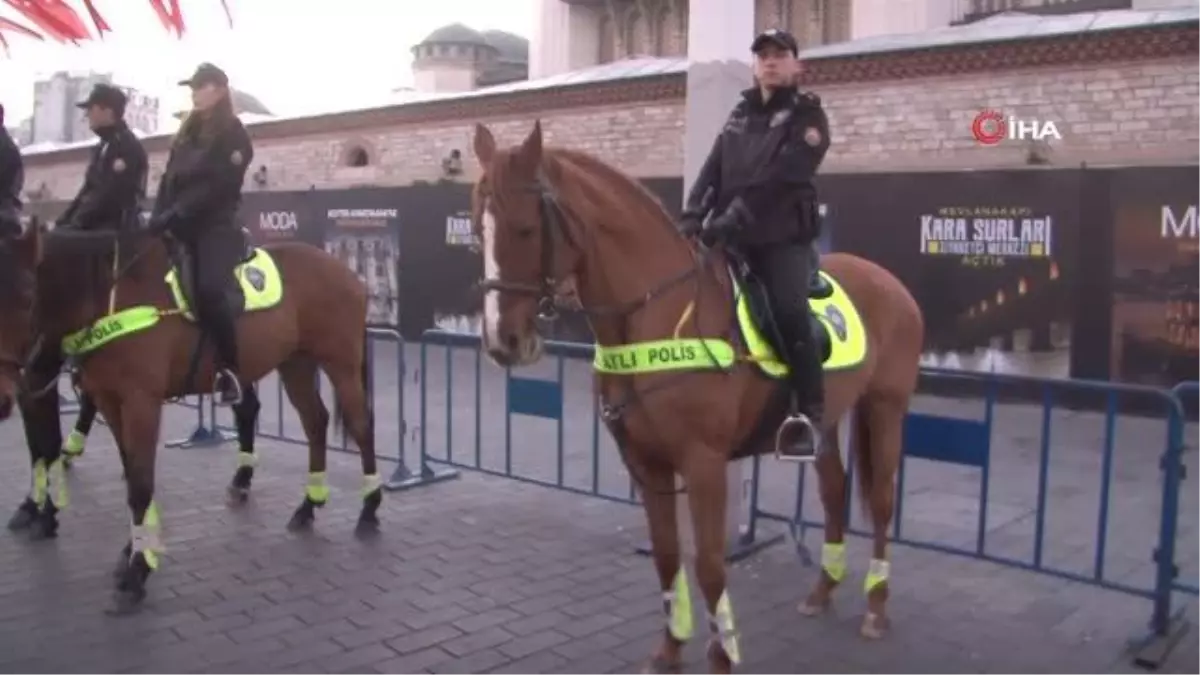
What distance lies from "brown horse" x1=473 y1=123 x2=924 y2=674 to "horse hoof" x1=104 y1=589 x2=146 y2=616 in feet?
9.11

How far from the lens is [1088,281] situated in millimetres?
13641

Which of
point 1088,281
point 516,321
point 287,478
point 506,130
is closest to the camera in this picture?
point 516,321

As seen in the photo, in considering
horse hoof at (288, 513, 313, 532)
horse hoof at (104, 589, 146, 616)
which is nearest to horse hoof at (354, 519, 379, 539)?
horse hoof at (288, 513, 313, 532)

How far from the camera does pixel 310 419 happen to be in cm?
741

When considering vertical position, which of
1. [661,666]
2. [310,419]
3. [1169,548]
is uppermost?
[310,419]

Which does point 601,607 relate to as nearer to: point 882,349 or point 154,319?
point 882,349

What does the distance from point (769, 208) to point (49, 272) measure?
4009mm

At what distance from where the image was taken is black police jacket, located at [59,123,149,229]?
243 inches

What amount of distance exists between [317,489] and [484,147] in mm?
3990

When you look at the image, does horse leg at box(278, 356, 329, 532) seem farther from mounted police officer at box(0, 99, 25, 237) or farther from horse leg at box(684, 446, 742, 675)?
horse leg at box(684, 446, 742, 675)

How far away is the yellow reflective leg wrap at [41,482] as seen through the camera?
22.5ft

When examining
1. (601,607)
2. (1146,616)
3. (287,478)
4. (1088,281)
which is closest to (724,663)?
(601,607)

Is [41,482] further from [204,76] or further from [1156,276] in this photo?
[1156,276]

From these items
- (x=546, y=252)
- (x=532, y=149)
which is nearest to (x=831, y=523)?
(x=546, y=252)
